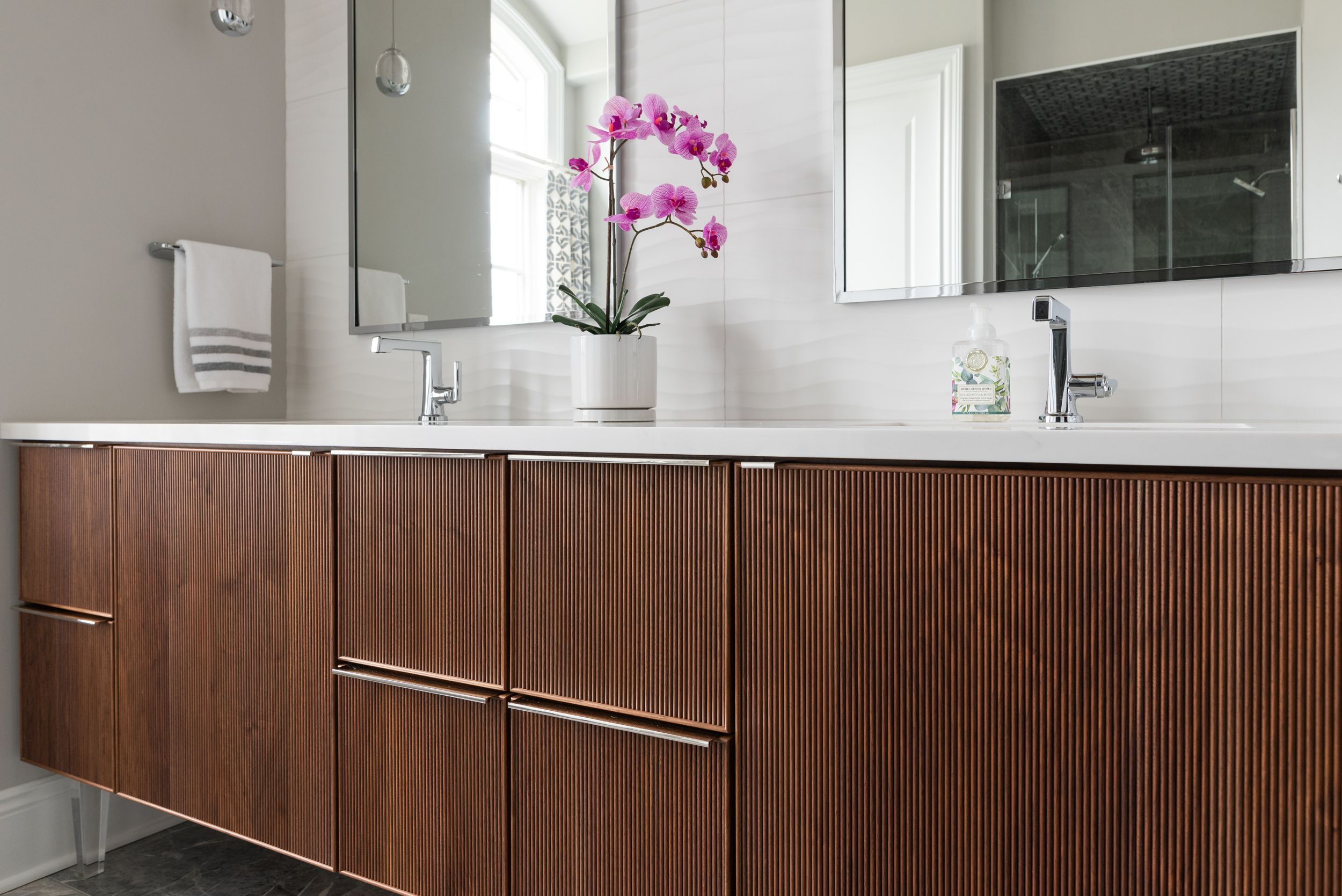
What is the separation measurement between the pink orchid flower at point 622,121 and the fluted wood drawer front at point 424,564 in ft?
2.21

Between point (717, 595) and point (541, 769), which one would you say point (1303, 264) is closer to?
point (717, 595)

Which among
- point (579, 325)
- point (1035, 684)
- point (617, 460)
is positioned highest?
A: point (579, 325)

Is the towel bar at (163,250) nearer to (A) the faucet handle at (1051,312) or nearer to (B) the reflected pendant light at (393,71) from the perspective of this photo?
(B) the reflected pendant light at (393,71)

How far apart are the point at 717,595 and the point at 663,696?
147 mm

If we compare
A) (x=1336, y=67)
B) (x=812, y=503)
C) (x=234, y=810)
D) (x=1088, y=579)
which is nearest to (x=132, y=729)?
(x=234, y=810)

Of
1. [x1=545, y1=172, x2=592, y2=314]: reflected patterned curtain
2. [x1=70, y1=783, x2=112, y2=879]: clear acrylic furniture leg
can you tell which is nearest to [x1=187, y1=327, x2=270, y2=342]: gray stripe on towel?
[x1=545, y1=172, x2=592, y2=314]: reflected patterned curtain

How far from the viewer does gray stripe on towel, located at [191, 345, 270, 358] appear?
6.37ft

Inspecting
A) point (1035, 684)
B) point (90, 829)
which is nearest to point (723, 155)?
point (1035, 684)

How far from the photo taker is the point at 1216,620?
0.81 m

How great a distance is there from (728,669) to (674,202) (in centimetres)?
86

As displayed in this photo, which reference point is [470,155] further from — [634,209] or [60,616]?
→ [60,616]

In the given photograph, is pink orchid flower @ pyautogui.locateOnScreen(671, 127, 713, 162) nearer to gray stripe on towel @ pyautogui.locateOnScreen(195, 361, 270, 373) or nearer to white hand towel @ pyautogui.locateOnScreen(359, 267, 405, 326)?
white hand towel @ pyautogui.locateOnScreen(359, 267, 405, 326)

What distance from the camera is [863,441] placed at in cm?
95

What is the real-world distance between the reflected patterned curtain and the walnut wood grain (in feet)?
2.89
